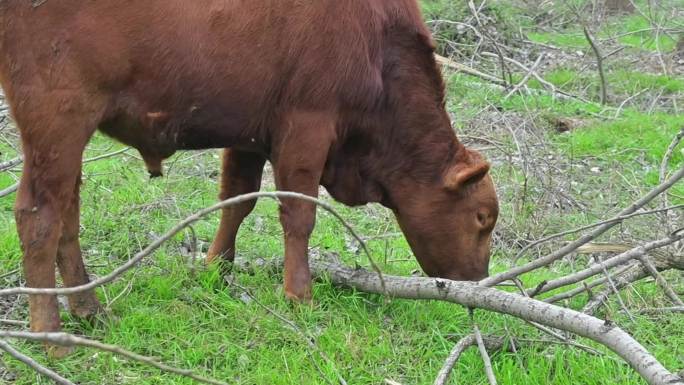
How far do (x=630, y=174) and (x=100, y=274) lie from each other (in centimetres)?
536

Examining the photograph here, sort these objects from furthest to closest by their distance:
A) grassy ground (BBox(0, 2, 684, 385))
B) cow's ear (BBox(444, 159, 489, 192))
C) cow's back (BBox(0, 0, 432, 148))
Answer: cow's ear (BBox(444, 159, 489, 192))
grassy ground (BBox(0, 2, 684, 385))
cow's back (BBox(0, 0, 432, 148))

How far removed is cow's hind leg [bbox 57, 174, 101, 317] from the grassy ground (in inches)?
3.1

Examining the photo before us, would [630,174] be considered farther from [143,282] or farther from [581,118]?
[143,282]

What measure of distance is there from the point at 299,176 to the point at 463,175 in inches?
35.2

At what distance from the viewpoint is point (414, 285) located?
15.4 ft

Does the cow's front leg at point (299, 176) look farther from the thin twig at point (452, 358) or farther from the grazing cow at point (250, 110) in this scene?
the thin twig at point (452, 358)

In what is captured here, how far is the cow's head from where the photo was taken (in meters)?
5.05

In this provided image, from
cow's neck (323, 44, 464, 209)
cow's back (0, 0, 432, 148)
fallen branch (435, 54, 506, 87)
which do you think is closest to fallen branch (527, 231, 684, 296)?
cow's neck (323, 44, 464, 209)

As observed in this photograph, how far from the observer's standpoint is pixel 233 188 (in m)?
5.33

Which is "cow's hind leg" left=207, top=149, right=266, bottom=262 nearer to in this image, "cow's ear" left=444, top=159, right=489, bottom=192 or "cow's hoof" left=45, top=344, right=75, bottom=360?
"cow's ear" left=444, top=159, right=489, bottom=192

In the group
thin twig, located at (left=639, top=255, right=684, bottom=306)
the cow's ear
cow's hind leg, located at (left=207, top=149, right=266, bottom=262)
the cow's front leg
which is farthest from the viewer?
cow's hind leg, located at (left=207, top=149, right=266, bottom=262)

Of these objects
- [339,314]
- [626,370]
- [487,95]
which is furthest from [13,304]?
[487,95]

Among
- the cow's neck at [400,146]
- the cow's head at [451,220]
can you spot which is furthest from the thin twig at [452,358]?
the cow's neck at [400,146]

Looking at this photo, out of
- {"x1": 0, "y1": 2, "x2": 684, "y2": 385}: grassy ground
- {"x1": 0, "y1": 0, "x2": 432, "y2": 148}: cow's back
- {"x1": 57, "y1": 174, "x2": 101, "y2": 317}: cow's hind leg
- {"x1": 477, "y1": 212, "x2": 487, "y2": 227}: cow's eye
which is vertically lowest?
{"x1": 0, "y1": 2, "x2": 684, "y2": 385}: grassy ground
